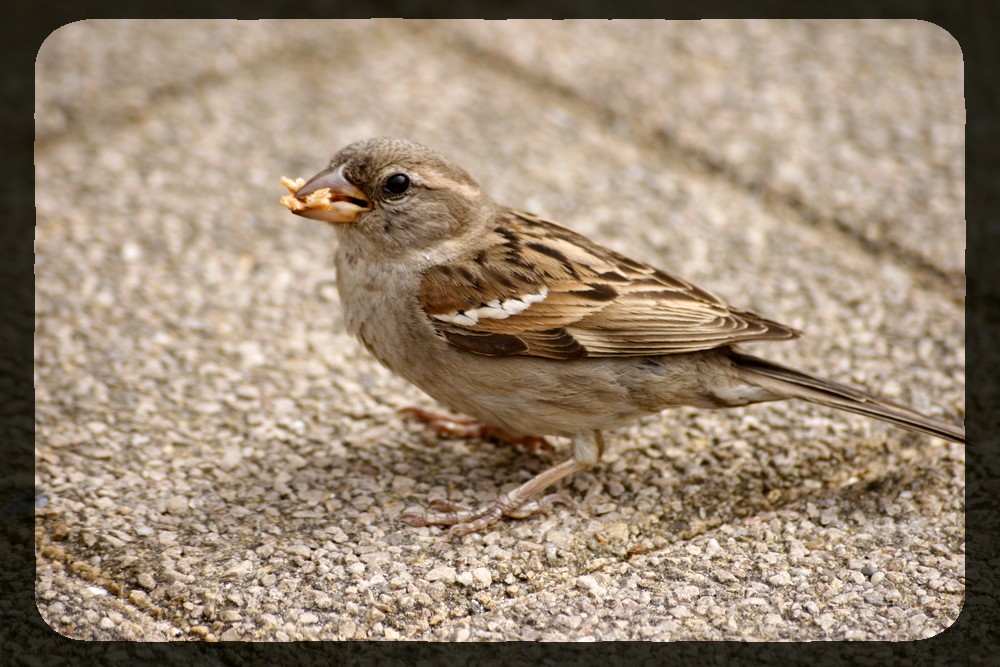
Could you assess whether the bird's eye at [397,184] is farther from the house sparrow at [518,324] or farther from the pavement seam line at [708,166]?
the pavement seam line at [708,166]

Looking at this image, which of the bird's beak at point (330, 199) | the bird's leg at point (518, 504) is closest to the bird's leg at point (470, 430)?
the bird's leg at point (518, 504)

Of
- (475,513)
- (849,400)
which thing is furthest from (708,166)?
(475,513)

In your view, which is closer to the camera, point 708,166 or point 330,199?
point 330,199

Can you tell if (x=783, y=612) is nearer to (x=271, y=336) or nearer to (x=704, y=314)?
(x=704, y=314)

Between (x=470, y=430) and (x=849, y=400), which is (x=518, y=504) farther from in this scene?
(x=849, y=400)

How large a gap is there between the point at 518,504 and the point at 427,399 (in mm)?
750

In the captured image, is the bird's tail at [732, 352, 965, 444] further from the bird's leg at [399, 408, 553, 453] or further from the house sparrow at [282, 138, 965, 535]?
the bird's leg at [399, 408, 553, 453]

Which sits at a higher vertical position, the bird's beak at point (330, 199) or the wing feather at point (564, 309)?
the bird's beak at point (330, 199)

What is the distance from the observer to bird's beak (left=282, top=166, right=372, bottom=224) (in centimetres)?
337

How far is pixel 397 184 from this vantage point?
11.2ft

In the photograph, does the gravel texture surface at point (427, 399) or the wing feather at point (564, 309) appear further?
the wing feather at point (564, 309)

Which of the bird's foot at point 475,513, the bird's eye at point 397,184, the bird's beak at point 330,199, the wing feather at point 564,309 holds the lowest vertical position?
the bird's foot at point 475,513

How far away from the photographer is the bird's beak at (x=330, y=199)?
11.1ft

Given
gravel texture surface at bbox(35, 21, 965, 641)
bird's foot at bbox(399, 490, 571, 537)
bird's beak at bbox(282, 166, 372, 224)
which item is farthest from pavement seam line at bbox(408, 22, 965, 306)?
bird's beak at bbox(282, 166, 372, 224)
